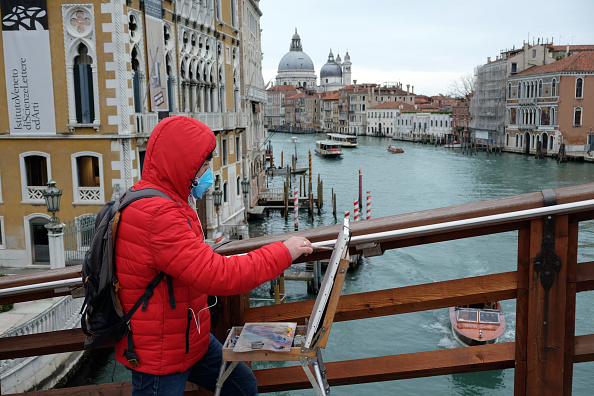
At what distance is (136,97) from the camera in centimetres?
1179

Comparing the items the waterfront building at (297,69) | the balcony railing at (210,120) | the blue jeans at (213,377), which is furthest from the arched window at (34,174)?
the waterfront building at (297,69)

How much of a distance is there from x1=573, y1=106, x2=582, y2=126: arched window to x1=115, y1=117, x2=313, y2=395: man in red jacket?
4829 centimetres

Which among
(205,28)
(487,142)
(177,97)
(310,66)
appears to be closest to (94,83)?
(177,97)

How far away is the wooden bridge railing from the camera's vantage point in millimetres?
1435

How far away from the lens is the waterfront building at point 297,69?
117m

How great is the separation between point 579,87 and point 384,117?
38.3 m

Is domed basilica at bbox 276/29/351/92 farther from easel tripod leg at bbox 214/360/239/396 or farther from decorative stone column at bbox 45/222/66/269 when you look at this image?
easel tripod leg at bbox 214/360/239/396

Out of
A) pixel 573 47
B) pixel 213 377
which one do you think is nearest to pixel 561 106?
pixel 573 47

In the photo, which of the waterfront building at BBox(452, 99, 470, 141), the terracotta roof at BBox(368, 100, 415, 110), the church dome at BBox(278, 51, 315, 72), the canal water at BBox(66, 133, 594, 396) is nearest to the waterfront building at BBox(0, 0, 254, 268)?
the canal water at BBox(66, 133, 594, 396)

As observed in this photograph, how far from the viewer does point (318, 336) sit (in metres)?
1.45

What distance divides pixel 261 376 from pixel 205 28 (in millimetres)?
14982

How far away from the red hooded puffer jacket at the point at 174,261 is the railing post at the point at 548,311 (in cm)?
58

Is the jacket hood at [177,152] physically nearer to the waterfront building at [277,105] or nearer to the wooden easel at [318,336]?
the wooden easel at [318,336]

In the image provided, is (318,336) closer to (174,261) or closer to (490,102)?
(174,261)
